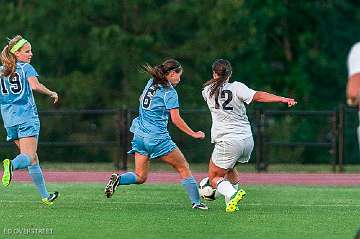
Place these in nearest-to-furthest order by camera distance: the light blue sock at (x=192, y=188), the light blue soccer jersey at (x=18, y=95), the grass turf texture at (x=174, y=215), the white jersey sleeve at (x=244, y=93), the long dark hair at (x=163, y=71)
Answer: the grass turf texture at (x=174, y=215) < the white jersey sleeve at (x=244, y=93) < the long dark hair at (x=163, y=71) < the light blue soccer jersey at (x=18, y=95) < the light blue sock at (x=192, y=188)

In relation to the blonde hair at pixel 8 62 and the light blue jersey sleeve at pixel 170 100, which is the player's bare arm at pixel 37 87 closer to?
the blonde hair at pixel 8 62

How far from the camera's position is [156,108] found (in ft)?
50.8

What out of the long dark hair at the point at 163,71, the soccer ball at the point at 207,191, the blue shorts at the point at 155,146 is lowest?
the soccer ball at the point at 207,191

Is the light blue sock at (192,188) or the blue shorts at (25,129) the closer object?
the blue shorts at (25,129)

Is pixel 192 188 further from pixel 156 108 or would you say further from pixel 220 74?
pixel 220 74

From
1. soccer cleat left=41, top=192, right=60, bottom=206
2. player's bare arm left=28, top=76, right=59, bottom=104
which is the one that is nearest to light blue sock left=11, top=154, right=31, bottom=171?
soccer cleat left=41, top=192, right=60, bottom=206

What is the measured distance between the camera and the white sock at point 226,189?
1499 cm

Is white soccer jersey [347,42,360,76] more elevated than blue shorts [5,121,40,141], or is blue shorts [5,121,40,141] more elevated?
white soccer jersey [347,42,360,76]

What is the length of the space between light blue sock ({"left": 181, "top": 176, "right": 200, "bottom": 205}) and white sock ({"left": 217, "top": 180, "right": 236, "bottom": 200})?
475 mm

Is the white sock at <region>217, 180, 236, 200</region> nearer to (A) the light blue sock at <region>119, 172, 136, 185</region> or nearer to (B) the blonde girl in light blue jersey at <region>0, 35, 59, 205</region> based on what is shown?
(A) the light blue sock at <region>119, 172, 136, 185</region>

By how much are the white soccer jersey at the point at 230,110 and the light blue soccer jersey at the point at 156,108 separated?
505mm

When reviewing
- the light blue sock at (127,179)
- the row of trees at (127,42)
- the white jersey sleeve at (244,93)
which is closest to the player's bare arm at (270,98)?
the white jersey sleeve at (244,93)

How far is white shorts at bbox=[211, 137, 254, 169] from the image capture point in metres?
15.4

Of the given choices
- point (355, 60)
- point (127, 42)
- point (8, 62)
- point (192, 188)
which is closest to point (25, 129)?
point (8, 62)
